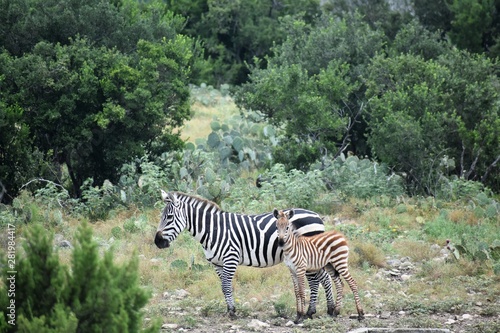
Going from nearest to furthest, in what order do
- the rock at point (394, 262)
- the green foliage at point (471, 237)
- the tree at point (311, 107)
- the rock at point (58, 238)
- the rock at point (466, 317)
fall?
the rock at point (466, 317) → the green foliage at point (471, 237) → the rock at point (394, 262) → the rock at point (58, 238) → the tree at point (311, 107)

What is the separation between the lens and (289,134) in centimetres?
2231

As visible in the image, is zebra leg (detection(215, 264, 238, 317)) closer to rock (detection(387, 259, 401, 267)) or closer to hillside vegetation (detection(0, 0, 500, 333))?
hillside vegetation (detection(0, 0, 500, 333))

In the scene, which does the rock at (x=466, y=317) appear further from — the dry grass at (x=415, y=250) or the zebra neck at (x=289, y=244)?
the dry grass at (x=415, y=250)

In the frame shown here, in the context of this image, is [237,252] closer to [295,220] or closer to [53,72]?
[295,220]

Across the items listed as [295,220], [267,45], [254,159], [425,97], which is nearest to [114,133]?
[254,159]

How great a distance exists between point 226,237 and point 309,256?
1288 millimetres

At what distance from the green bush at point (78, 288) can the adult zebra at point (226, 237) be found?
4.21 m

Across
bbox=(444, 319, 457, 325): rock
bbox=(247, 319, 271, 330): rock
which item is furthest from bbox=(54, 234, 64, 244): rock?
bbox=(444, 319, 457, 325): rock

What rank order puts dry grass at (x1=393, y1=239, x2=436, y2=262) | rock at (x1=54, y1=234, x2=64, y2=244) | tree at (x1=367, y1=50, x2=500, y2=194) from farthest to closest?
tree at (x1=367, y1=50, x2=500, y2=194)
rock at (x1=54, y1=234, x2=64, y2=244)
dry grass at (x1=393, y1=239, x2=436, y2=262)

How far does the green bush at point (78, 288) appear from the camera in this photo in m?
8.11

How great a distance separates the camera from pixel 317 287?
12703mm

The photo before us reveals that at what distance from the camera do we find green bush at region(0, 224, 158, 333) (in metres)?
8.11

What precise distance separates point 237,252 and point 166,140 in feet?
32.9

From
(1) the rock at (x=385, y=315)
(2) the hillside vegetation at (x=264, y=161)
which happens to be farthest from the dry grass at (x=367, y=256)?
(1) the rock at (x=385, y=315)
